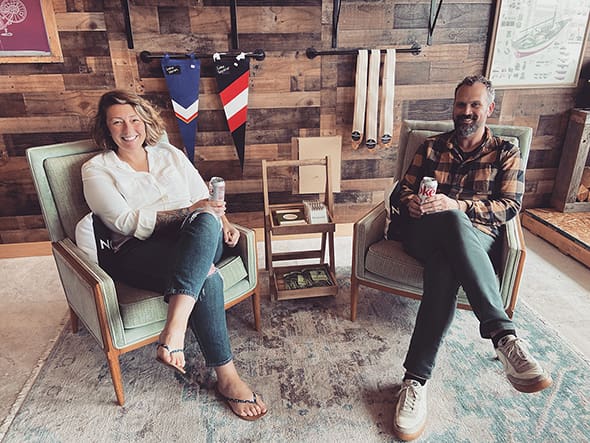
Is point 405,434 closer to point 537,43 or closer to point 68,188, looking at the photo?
point 68,188

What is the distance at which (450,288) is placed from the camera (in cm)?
160

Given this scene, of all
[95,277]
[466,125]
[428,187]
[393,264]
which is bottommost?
[393,264]

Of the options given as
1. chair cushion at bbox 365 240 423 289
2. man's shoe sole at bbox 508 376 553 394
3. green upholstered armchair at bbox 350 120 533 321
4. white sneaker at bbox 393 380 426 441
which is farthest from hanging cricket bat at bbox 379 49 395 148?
man's shoe sole at bbox 508 376 553 394

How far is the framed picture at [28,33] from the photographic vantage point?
7.87 ft

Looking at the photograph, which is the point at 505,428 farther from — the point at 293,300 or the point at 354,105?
the point at 354,105

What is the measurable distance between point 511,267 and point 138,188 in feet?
4.89

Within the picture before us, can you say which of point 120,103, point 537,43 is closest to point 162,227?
point 120,103

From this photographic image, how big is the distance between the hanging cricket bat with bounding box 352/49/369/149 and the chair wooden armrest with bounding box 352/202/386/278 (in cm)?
87

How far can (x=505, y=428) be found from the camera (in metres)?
1.52

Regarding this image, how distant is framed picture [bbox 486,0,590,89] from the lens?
2693 millimetres

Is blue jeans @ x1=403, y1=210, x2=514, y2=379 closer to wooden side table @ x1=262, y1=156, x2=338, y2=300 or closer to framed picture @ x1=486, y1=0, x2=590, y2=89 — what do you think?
wooden side table @ x1=262, y1=156, x2=338, y2=300

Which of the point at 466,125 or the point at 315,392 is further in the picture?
the point at 466,125

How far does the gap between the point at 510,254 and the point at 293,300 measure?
104cm

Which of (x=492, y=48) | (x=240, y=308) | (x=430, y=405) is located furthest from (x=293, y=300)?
(x=492, y=48)
